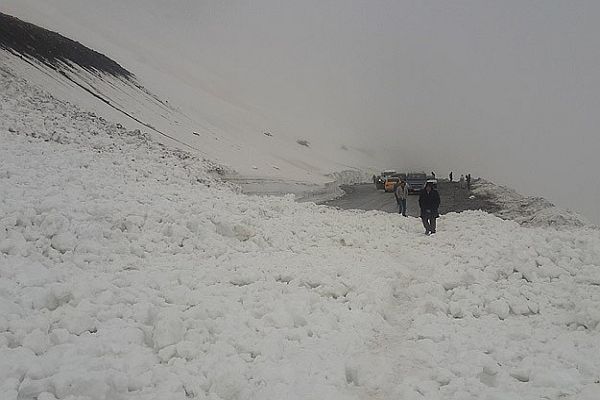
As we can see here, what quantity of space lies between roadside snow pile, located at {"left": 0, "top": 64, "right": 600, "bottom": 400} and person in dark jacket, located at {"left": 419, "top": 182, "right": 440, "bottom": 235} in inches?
61.7

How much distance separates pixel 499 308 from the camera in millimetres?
7188

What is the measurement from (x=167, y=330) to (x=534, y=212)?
1627 centimetres

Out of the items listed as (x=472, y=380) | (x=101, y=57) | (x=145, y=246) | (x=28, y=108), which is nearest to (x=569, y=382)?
(x=472, y=380)

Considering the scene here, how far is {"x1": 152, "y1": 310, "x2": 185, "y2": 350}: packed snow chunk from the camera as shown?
5.32 metres

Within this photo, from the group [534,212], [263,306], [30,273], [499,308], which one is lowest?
[30,273]

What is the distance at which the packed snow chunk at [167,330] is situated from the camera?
532cm

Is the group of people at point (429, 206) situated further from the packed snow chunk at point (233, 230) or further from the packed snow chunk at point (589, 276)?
the packed snow chunk at point (233, 230)

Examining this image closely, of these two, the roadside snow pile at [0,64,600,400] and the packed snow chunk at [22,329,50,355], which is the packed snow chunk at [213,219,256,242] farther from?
the packed snow chunk at [22,329,50,355]

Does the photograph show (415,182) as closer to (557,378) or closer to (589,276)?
(589,276)

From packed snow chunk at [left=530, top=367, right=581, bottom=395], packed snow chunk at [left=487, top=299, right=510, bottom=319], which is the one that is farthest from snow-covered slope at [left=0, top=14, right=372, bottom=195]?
packed snow chunk at [left=530, top=367, right=581, bottom=395]

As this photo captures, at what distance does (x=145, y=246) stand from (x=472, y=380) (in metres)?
6.37

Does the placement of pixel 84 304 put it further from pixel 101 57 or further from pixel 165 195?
pixel 101 57

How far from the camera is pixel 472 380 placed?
5254 millimetres

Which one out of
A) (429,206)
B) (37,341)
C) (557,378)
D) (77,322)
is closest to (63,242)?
(77,322)
